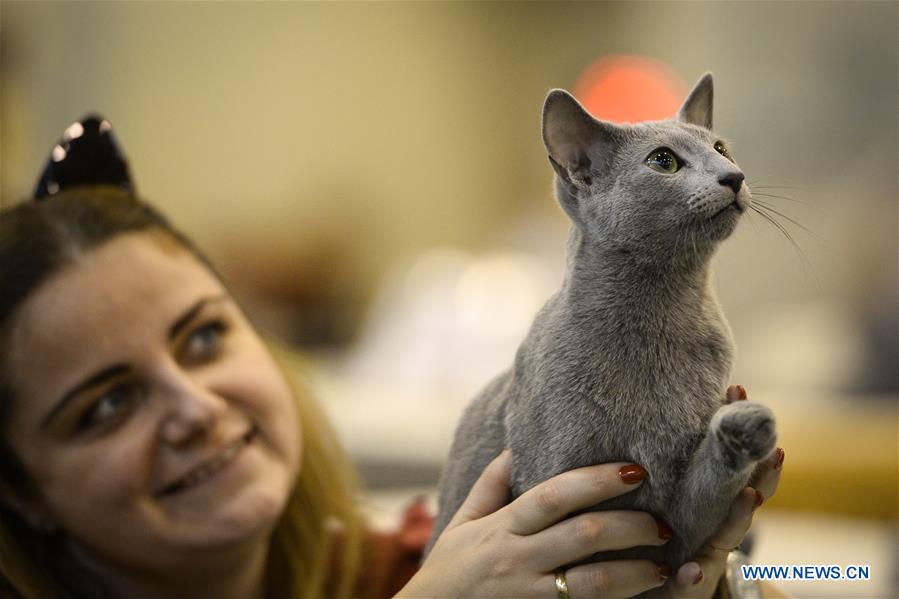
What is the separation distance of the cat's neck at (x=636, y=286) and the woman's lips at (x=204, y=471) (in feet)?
1.56

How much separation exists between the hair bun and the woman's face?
13 centimetres

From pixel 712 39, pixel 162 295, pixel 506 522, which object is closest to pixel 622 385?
pixel 506 522

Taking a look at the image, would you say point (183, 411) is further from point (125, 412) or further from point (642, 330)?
point (642, 330)

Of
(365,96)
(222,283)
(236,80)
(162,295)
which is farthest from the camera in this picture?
(365,96)

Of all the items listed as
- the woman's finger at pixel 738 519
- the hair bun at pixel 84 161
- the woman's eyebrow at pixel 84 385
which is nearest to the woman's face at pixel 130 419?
the woman's eyebrow at pixel 84 385

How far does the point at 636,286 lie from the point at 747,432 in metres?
0.12

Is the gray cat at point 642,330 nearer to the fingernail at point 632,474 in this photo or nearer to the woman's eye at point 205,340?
the fingernail at point 632,474

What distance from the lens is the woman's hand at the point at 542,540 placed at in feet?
1.71

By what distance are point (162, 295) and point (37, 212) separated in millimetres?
176

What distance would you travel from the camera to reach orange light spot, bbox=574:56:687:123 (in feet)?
2.68

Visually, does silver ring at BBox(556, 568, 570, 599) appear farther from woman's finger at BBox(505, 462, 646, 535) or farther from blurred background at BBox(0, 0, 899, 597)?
blurred background at BBox(0, 0, 899, 597)

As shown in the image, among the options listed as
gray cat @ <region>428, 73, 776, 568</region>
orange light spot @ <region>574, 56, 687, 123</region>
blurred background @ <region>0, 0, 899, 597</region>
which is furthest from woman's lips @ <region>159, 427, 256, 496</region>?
orange light spot @ <region>574, 56, 687, 123</region>

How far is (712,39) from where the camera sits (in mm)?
1255

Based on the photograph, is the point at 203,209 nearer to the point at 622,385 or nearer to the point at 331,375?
the point at 331,375
